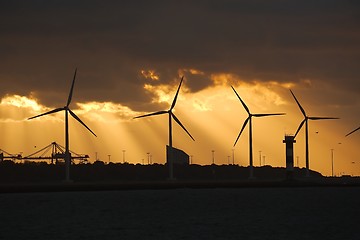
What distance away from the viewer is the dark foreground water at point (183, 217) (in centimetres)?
10631

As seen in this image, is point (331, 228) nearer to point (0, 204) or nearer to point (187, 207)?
point (187, 207)

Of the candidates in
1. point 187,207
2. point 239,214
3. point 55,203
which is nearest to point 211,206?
point 187,207

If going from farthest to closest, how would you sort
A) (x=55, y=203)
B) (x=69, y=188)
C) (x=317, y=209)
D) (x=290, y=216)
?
1. (x=69, y=188)
2. (x=55, y=203)
3. (x=317, y=209)
4. (x=290, y=216)

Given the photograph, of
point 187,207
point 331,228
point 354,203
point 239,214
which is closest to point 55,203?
point 187,207

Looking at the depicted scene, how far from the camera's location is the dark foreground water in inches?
4186

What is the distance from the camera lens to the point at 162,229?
112 meters

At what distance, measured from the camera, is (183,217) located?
133250 mm

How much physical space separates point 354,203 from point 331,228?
49170mm

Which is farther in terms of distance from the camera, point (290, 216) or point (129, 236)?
point (290, 216)

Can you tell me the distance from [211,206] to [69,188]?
53.2m

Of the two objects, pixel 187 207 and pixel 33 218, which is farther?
pixel 187 207

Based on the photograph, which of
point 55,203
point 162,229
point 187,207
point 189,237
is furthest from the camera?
point 55,203

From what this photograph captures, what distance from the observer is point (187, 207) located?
504 ft

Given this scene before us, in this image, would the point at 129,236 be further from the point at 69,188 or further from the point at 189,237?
the point at 69,188
